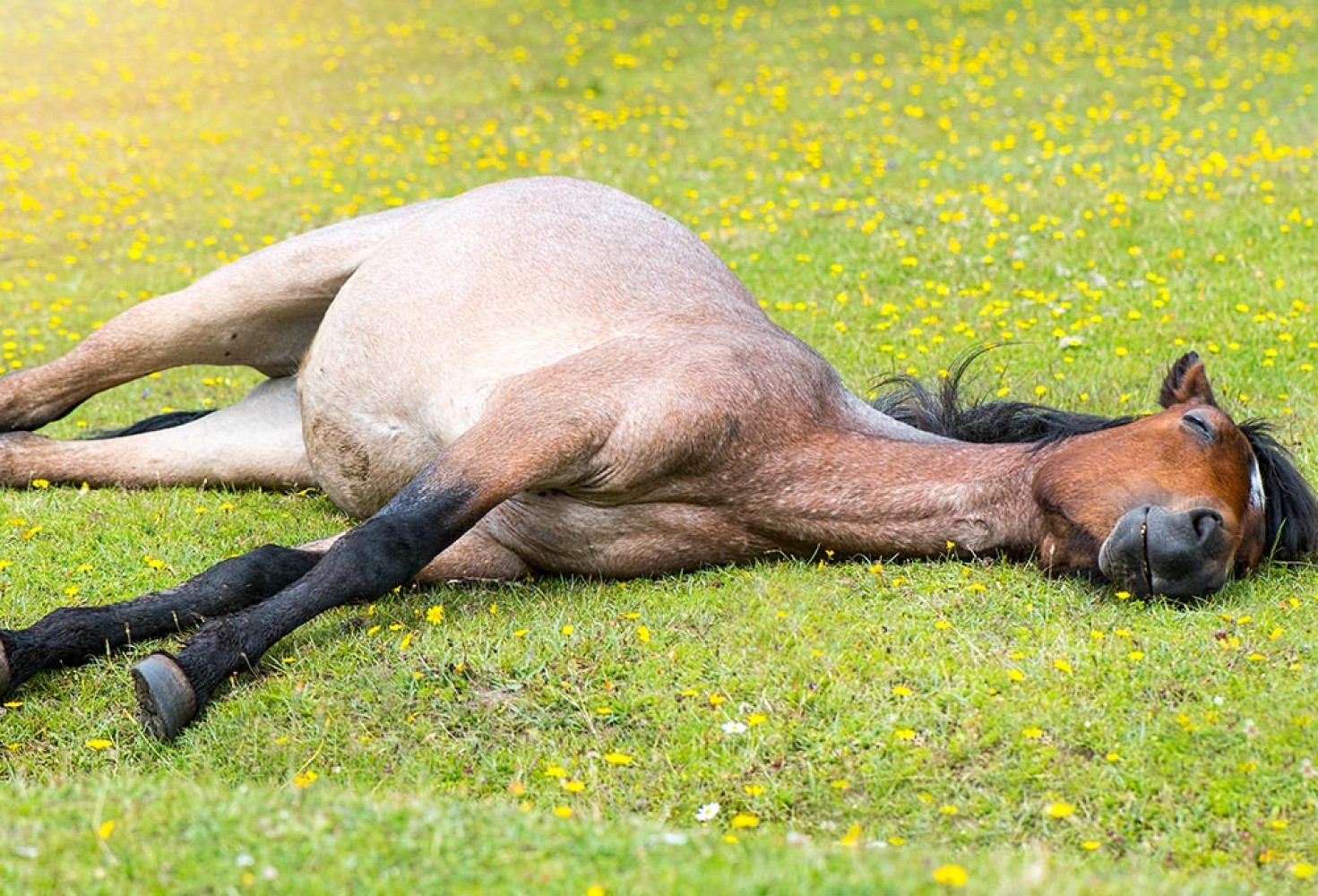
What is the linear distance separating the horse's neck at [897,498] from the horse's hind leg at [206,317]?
281 centimetres

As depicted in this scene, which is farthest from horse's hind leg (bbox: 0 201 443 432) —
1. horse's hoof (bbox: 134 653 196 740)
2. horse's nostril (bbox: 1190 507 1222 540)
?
horse's nostril (bbox: 1190 507 1222 540)

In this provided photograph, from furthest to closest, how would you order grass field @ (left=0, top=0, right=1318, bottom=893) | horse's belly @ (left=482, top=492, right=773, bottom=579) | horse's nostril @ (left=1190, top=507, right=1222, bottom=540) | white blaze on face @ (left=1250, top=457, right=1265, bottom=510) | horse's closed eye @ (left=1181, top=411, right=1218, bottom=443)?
horse's belly @ (left=482, top=492, right=773, bottom=579) < white blaze on face @ (left=1250, top=457, right=1265, bottom=510) < horse's closed eye @ (left=1181, top=411, right=1218, bottom=443) < horse's nostril @ (left=1190, top=507, right=1222, bottom=540) < grass field @ (left=0, top=0, right=1318, bottom=893)

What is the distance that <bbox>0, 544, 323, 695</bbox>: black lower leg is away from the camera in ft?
16.4

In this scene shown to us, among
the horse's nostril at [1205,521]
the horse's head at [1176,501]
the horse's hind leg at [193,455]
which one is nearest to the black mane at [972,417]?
the horse's head at [1176,501]

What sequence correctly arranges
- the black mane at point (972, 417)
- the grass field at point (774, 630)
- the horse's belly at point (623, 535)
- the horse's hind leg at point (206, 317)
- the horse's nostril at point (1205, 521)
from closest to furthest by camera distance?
the grass field at point (774, 630) → the horse's nostril at point (1205, 521) → the horse's belly at point (623, 535) → the black mane at point (972, 417) → the horse's hind leg at point (206, 317)

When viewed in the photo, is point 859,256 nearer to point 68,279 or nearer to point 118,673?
point 68,279

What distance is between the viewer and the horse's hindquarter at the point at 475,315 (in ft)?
20.1

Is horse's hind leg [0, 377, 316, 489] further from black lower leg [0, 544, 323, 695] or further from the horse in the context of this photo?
black lower leg [0, 544, 323, 695]

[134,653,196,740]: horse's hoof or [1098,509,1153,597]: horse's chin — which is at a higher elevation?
[1098,509,1153,597]: horse's chin

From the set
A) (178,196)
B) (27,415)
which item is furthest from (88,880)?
(178,196)

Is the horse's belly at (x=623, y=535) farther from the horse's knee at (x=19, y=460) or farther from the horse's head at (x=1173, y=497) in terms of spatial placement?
the horse's knee at (x=19, y=460)

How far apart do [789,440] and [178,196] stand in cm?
1153

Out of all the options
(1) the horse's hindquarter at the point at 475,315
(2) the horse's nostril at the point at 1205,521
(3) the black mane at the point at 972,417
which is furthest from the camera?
(1) the horse's hindquarter at the point at 475,315

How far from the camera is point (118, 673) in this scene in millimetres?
5113
